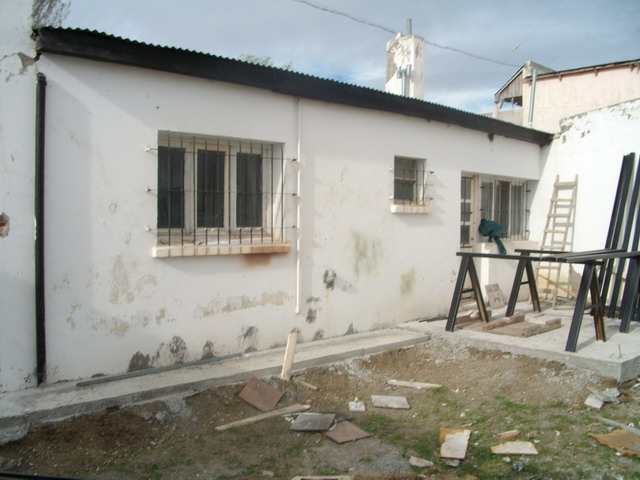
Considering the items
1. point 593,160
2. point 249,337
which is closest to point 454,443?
point 249,337

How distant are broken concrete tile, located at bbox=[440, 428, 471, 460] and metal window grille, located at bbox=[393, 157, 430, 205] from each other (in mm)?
4076

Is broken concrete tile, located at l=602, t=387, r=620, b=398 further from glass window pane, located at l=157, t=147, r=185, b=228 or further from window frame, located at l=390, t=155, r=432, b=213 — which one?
glass window pane, located at l=157, t=147, r=185, b=228

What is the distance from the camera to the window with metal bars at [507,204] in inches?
379

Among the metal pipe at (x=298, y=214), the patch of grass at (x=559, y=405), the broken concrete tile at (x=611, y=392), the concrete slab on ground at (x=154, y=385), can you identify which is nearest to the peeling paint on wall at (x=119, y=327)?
the concrete slab on ground at (x=154, y=385)

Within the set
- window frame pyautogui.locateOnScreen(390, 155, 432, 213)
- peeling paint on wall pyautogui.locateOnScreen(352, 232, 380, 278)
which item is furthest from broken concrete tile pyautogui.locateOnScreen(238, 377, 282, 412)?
window frame pyautogui.locateOnScreen(390, 155, 432, 213)

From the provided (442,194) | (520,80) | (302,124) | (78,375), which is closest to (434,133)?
(442,194)

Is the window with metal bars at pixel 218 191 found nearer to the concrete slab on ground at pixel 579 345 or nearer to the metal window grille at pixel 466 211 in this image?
the concrete slab on ground at pixel 579 345

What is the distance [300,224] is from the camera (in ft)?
20.7

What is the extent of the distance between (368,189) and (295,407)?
10.9 feet

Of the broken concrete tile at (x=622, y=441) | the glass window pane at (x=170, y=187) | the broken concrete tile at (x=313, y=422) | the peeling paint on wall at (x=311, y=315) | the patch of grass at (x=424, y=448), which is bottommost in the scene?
the patch of grass at (x=424, y=448)

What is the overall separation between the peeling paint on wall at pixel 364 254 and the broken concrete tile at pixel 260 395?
2.38 m

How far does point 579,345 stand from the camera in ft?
19.9

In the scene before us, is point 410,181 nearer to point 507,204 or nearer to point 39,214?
point 507,204

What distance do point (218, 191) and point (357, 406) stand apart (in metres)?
2.80
